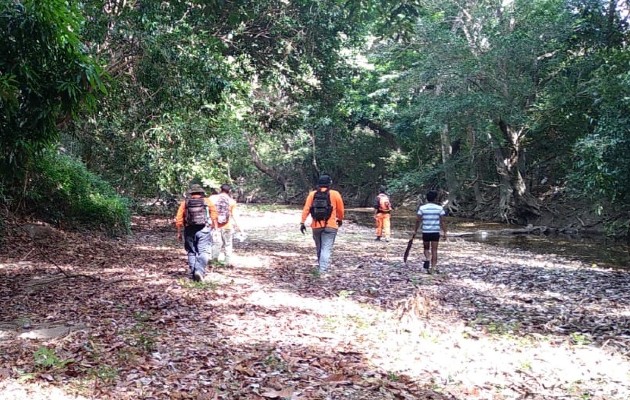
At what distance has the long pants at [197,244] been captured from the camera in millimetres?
9281

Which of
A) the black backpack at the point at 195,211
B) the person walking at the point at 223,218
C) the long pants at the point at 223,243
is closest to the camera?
the black backpack at the point at 195,211

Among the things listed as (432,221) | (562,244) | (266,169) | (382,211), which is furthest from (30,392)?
(266,169)

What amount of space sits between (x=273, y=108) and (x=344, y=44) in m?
3.96

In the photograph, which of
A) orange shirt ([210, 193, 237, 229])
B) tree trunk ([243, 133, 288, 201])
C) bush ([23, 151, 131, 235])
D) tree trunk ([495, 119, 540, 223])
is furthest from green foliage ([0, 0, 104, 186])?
tree trunk ([243, 133, 288, 201])

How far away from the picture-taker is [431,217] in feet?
36.4

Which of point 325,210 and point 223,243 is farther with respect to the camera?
point 223,243

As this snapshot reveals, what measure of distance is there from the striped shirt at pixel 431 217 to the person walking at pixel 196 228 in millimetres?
4448

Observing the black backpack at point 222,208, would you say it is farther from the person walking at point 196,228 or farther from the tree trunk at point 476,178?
the tree trunk at point 476,178

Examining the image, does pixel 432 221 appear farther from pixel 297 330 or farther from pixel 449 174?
pixel 449 174

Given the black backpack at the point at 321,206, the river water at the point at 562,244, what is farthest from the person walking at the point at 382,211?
the black backpack at the point at 321,206

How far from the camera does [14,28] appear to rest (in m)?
5.52

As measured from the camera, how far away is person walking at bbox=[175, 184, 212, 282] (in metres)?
9.20

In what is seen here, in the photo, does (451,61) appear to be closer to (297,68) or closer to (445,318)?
(297,68)

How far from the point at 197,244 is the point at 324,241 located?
243 centimetres
